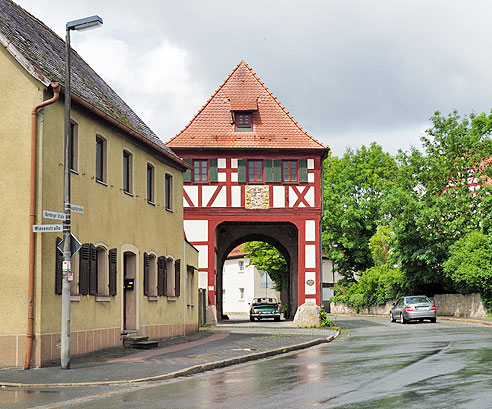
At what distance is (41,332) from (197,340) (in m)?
9.79

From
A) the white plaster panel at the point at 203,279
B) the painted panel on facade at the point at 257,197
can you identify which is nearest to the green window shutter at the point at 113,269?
the white plaster panel at the point at 203,279

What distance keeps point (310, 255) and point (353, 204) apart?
26.4 meters

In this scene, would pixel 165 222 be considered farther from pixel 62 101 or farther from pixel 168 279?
pixel 62 101

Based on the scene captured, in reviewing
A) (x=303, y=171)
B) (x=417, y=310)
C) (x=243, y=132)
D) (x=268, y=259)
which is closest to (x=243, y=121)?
(x=243, y=132)

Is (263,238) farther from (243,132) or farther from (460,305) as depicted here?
(460,305)

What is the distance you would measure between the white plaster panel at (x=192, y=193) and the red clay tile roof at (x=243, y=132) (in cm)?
213

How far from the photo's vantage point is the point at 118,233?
74.5 feet

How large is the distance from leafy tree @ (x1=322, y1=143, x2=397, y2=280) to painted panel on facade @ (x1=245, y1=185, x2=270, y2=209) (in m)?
24.6

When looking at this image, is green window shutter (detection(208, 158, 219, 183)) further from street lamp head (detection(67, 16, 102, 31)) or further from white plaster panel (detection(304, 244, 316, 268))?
street lamp head (detection(67, 16, 102, 31))

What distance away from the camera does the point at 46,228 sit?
16344mm

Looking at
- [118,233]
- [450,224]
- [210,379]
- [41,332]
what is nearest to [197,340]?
[118,233]

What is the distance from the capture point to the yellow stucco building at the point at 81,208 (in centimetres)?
1733

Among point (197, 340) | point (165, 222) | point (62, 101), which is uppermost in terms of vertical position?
point (62, 101)

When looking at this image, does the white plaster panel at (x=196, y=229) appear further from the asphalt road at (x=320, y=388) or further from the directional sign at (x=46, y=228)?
the directional sign at (x=46, y=228)
